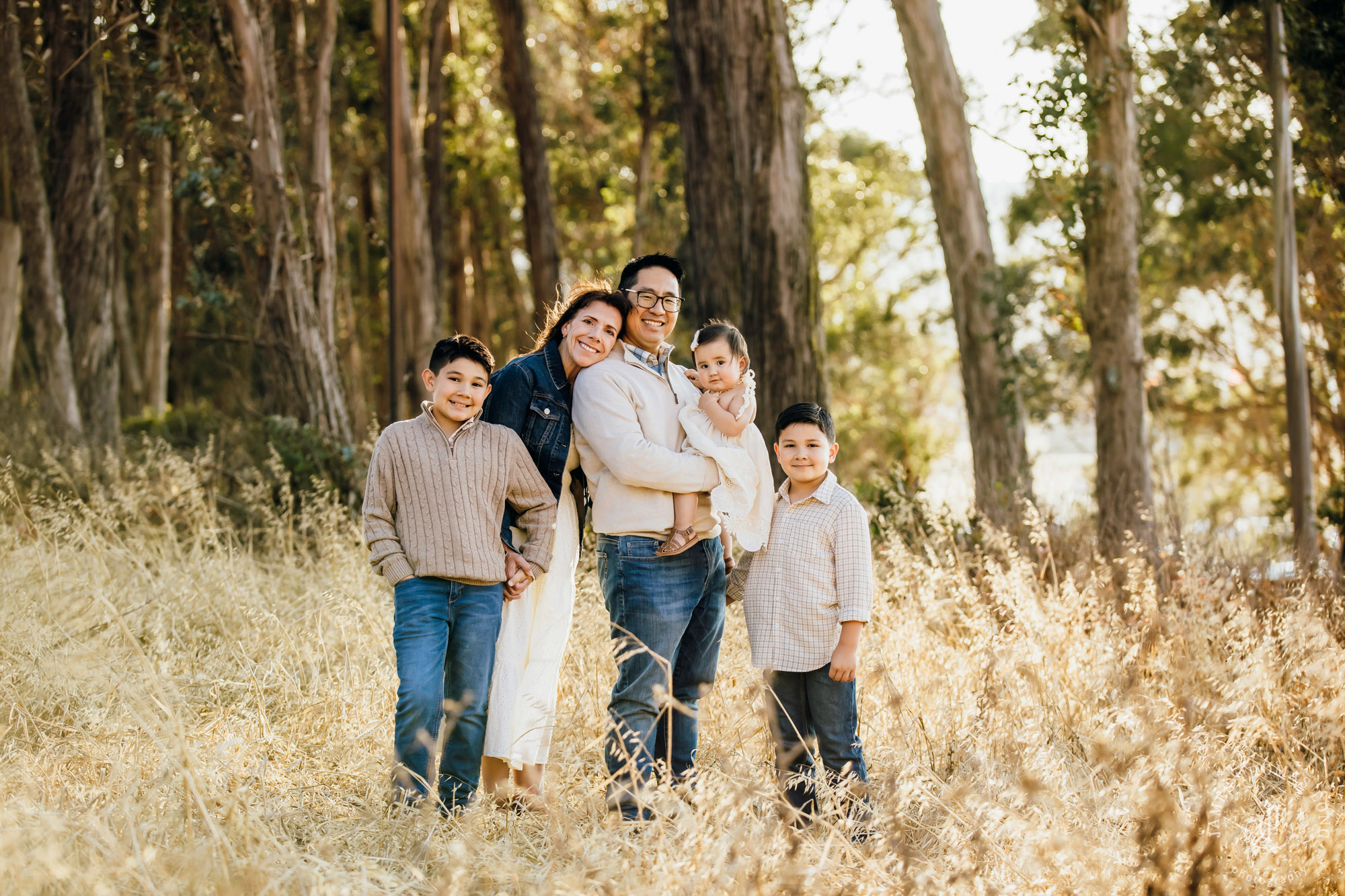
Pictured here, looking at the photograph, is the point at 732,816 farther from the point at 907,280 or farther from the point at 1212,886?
the point at 907,280

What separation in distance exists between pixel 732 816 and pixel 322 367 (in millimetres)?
7625

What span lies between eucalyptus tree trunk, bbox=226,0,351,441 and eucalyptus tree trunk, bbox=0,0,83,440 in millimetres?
→ 3470

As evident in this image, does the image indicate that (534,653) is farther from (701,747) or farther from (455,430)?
(701,747)

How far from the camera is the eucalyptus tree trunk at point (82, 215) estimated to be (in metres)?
12.2

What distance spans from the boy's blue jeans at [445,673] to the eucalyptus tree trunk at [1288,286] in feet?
24.6

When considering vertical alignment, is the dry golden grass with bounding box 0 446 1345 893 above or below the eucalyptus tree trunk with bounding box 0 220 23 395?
below

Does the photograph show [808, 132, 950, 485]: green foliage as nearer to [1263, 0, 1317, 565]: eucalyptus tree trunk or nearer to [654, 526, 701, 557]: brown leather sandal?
[1263, 0, 1317, 565]: eucalyptus tree trunk

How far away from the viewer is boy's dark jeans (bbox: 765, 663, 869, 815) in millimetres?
3414

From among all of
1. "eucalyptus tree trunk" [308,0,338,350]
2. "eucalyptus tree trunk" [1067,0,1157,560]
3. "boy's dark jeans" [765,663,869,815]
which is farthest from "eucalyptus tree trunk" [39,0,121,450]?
"boy's dark jeans" [765,663,869,815]

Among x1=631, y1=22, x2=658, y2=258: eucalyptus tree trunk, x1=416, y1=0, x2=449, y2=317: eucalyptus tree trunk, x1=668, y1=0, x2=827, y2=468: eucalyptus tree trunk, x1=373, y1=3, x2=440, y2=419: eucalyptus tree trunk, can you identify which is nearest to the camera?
x1=668, y1=0, x2=827, y2=468: eucalyptus tree trunk

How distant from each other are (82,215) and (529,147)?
245 inches

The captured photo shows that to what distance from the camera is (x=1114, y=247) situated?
9.16m

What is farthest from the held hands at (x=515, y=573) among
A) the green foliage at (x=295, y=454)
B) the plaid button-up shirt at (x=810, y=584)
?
the green foliage at (x=295, y=454)

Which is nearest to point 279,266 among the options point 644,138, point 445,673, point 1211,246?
point 445,673
